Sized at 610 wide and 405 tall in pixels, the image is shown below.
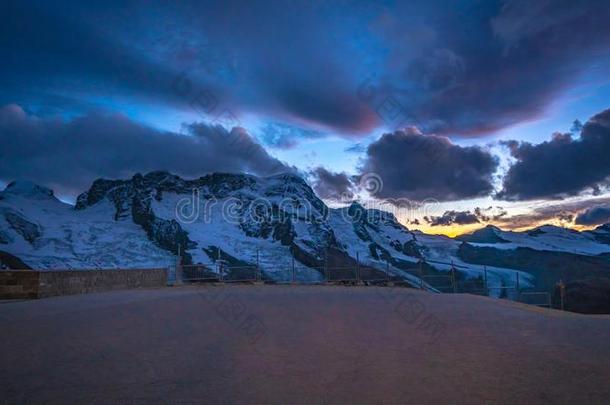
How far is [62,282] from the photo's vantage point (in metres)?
16.6

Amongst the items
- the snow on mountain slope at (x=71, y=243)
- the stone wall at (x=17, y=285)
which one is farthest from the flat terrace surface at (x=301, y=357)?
the snow on mountain slope at (x=71, y=243)

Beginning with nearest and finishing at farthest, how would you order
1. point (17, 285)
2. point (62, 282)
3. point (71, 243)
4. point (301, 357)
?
point (301, 357)
point (17, 285)
point (62, 282)
point (71, 243)

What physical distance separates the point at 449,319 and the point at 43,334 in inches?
307

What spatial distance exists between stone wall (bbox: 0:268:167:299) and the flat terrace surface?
224 inches

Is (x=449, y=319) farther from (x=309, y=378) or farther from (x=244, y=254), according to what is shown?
(x=244, y=254)

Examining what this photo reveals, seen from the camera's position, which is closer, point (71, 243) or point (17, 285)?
point (17, 285)

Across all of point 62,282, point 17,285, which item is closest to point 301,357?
point 17,285

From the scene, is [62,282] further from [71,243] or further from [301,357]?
[71,243]

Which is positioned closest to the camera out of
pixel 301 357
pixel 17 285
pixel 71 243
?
pixel 301 357

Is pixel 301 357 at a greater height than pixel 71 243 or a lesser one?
greater

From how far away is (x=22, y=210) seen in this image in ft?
643

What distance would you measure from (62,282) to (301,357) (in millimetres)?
13626

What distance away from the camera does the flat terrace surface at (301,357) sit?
4723mm

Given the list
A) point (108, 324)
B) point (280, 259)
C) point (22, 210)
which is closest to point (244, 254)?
point (280, 259)
